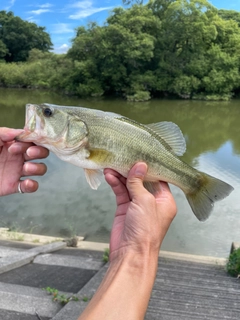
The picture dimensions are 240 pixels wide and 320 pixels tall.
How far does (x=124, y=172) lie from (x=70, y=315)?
69.4 inches

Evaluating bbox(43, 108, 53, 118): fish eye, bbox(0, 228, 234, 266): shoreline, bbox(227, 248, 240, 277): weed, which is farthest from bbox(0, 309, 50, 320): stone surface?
bbox(227, 248, 240, 277): weed

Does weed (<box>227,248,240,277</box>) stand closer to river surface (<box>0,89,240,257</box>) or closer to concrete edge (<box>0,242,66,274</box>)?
river surface (<box>0,89,240,257</box>)

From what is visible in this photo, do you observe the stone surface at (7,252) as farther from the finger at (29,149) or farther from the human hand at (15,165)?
the finger at (29,149)

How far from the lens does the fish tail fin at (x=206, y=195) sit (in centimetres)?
272

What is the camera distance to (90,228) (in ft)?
25.8

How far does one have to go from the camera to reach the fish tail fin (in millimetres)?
2723

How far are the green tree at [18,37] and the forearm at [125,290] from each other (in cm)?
7502

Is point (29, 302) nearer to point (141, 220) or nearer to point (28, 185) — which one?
point (28, 185)

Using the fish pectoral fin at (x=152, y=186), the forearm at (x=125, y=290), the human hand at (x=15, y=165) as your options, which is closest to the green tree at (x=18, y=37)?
the human hand at (x=15, y=165)

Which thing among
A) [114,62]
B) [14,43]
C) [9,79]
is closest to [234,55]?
[114,62]

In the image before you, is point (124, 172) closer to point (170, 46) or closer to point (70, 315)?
point (70, 315)

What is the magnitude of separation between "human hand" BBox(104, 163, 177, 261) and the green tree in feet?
244

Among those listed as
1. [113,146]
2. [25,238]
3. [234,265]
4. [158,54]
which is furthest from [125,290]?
[158,54]

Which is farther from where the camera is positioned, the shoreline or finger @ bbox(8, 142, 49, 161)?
the shoreline
